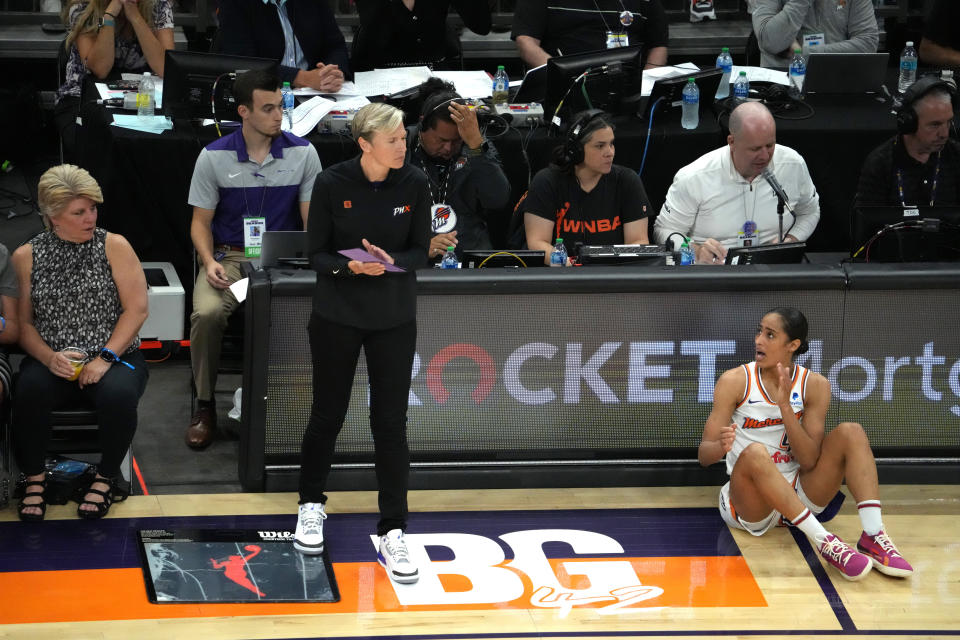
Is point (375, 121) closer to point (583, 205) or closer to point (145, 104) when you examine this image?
point (583, 205)

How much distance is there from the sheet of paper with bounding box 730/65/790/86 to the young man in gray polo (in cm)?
316

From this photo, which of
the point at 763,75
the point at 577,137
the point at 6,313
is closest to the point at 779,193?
the point at 577,137

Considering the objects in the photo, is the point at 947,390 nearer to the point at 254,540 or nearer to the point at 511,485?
the point at 511,485

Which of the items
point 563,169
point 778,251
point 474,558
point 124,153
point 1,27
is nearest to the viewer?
point 474,558

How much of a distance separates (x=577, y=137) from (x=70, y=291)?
7.91 feet

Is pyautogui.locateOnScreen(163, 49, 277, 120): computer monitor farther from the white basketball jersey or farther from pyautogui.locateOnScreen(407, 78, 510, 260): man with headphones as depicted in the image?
the white basketball jersey

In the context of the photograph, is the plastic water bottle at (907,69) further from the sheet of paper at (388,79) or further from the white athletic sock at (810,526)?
the white athletic sock at (810,526)

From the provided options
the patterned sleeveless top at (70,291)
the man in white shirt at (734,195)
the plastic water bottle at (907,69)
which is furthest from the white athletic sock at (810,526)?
the plastic water bottle at (907,69)

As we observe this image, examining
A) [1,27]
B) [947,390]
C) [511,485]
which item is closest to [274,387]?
[511,485]

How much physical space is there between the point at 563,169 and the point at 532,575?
218cm

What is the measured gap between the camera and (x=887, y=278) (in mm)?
5418

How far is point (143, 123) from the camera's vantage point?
23.4 feet

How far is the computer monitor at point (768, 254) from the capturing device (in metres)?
5.70

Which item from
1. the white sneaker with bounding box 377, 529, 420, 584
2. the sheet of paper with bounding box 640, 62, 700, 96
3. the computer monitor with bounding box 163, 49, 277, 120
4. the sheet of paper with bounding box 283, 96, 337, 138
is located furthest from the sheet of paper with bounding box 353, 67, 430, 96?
the white sneaker with bounding box 377, 529, 420, 584
